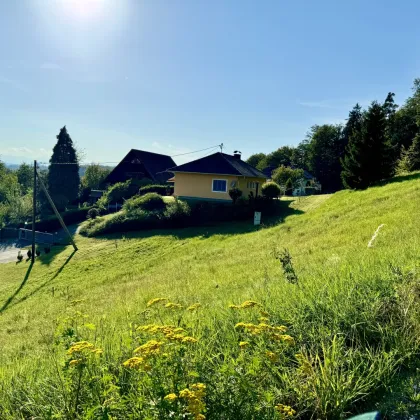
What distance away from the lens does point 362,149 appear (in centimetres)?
2222

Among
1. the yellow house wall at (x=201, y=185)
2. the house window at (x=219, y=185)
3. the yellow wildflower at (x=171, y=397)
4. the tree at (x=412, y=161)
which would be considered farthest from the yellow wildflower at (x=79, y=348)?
the tree at (x=412, y=161)

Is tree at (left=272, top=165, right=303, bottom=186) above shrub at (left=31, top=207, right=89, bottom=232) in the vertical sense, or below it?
above

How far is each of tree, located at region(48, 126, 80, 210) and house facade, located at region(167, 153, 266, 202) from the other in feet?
67.1

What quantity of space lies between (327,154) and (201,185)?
29403 mm

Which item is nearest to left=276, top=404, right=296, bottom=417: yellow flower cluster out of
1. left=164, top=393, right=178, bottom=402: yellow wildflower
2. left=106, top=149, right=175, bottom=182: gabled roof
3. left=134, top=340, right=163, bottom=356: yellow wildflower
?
left=164, top=393, right=178, bottom=402: yellow wildflower

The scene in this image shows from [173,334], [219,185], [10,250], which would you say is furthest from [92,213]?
[173,334]

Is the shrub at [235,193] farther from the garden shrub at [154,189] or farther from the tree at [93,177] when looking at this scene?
the tree at [93,177]

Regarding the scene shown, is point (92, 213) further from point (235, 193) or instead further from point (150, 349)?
point (150, 349)

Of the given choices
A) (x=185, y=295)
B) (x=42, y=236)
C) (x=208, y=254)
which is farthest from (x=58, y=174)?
(x=185, y=295)

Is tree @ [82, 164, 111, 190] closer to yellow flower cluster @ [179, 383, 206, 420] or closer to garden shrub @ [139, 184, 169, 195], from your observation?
garden shrub @ [139, 184, 169, 195]

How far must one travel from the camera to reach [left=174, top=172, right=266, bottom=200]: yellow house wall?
28544mm

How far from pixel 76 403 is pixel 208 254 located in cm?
1161

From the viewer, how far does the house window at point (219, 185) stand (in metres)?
28.5

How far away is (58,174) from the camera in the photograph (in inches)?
1695
